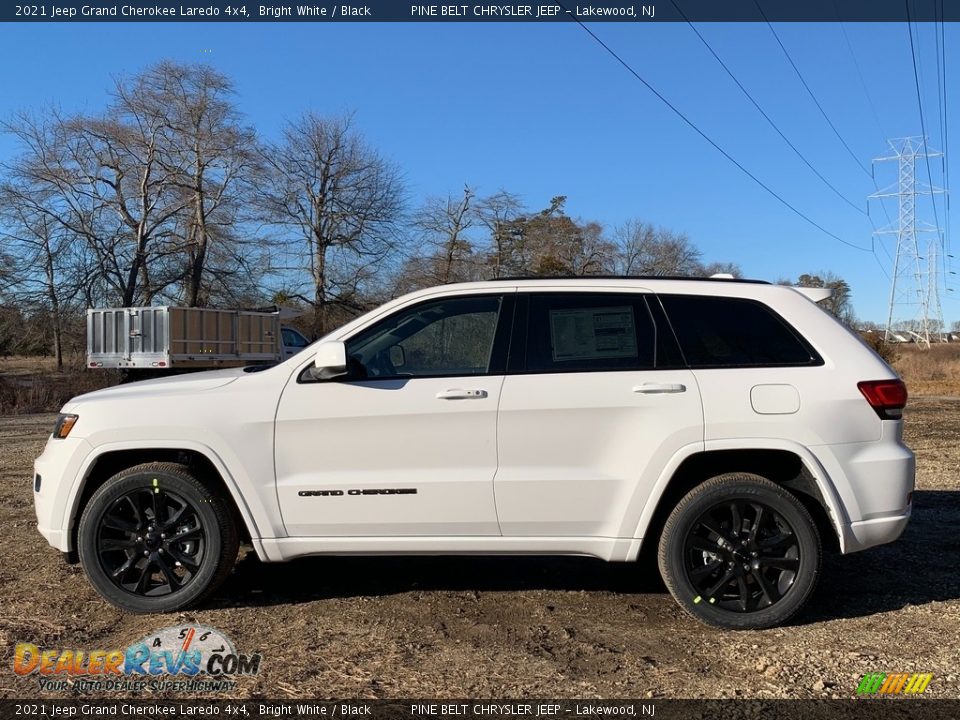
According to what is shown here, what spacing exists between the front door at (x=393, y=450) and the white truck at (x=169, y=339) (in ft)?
55.0

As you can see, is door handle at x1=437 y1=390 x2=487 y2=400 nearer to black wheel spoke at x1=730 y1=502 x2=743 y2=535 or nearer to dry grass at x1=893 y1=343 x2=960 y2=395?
black wheel spoke at x1=730 y1=502 x2=743 y2=535

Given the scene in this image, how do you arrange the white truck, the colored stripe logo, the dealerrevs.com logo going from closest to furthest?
the colored stripe logo
the dealerrevs.com logo
the white truck

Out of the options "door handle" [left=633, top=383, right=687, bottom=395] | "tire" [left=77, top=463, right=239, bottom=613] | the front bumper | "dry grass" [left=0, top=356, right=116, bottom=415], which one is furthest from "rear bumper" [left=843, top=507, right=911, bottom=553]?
"dry grass" [left=0, top=356, right=116, bottom=415]

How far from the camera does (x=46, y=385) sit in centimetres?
2350

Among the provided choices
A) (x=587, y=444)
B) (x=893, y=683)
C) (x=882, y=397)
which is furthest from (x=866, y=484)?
(x=587, y=444)

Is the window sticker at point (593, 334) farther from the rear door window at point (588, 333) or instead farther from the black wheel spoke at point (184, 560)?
the black wheel spoke at point (184, 560)

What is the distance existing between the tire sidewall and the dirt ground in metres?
0.10

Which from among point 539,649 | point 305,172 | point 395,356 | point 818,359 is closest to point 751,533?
point 818,359

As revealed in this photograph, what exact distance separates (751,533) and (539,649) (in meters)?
1.27

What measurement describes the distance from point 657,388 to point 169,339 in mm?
19226

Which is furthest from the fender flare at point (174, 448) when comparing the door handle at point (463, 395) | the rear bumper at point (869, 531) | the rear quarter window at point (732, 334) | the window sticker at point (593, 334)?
the rear bumper at point (869, 531)

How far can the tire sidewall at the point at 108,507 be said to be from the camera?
4.42 meters

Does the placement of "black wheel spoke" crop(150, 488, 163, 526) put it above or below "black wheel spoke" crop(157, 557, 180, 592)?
above

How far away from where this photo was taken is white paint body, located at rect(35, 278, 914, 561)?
4.26 metres
